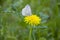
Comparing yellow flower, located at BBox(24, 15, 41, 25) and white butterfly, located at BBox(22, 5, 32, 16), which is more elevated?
white butterfly, located at BBox(22, 5, 32, 16)

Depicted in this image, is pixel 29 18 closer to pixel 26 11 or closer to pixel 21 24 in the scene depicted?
pixel 26 11

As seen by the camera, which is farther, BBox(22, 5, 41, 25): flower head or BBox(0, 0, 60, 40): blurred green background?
BBox(0, 0, 60, 40): blurred green background

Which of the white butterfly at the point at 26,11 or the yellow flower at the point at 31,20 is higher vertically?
the white butterfly at the point at 26,11

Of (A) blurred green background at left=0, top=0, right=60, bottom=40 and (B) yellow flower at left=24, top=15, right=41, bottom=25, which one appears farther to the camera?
(A) blurred green background at left=0, top=0, right=60, bottom=40

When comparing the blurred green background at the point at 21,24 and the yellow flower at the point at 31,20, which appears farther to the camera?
the blurred green background at the point at 21,24

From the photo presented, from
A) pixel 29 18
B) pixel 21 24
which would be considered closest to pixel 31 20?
pixel 29 18

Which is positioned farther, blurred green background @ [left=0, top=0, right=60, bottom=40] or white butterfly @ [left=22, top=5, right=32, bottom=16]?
blurred green background @ [left=0, top=0, right=60, bottom=40]

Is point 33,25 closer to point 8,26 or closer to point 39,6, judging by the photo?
point 8,26

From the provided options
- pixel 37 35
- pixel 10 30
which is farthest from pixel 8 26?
pixel 37 35
